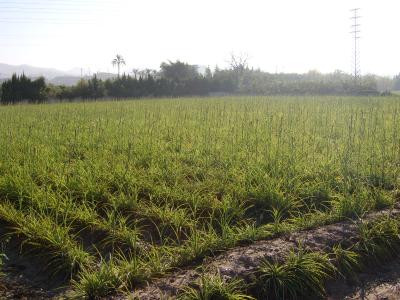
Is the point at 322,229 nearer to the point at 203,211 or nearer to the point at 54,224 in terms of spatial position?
the point at 203,211

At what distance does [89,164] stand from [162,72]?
47.4 m

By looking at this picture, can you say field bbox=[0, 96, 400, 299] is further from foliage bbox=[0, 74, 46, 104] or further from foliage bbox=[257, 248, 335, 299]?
foliage bbox=[0, 74, 46, 104]

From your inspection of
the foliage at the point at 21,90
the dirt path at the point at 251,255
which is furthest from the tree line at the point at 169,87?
the dirt path at the point at 251,255

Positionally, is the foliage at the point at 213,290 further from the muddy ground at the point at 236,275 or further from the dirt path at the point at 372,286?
the dirt path at the point at 372,286

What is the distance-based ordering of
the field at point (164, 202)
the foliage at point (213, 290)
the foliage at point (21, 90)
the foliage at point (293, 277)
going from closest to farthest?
the foliage at point (213, 290) → the foliage at point (293, 277) → the field at point (164, 202) → the foliage at point (21, 90)

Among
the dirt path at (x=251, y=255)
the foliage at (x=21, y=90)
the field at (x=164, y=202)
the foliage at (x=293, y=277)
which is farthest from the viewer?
the foliage at (x=21, y=90)

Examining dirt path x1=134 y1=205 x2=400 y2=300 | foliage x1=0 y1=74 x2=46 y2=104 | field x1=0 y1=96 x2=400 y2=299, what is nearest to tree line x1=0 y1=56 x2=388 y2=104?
foliage x1=0 y1=74 x2=46 y2=104

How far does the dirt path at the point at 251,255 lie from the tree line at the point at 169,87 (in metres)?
29.5

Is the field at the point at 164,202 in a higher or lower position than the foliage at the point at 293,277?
higher

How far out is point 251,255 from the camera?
2994 millimetres

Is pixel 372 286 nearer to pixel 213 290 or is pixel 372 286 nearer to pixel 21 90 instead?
pixel 213 290

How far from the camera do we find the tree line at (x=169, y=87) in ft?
101

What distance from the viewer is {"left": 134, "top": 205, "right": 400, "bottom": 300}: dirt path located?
2.63 m

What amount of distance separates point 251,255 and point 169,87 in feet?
120
